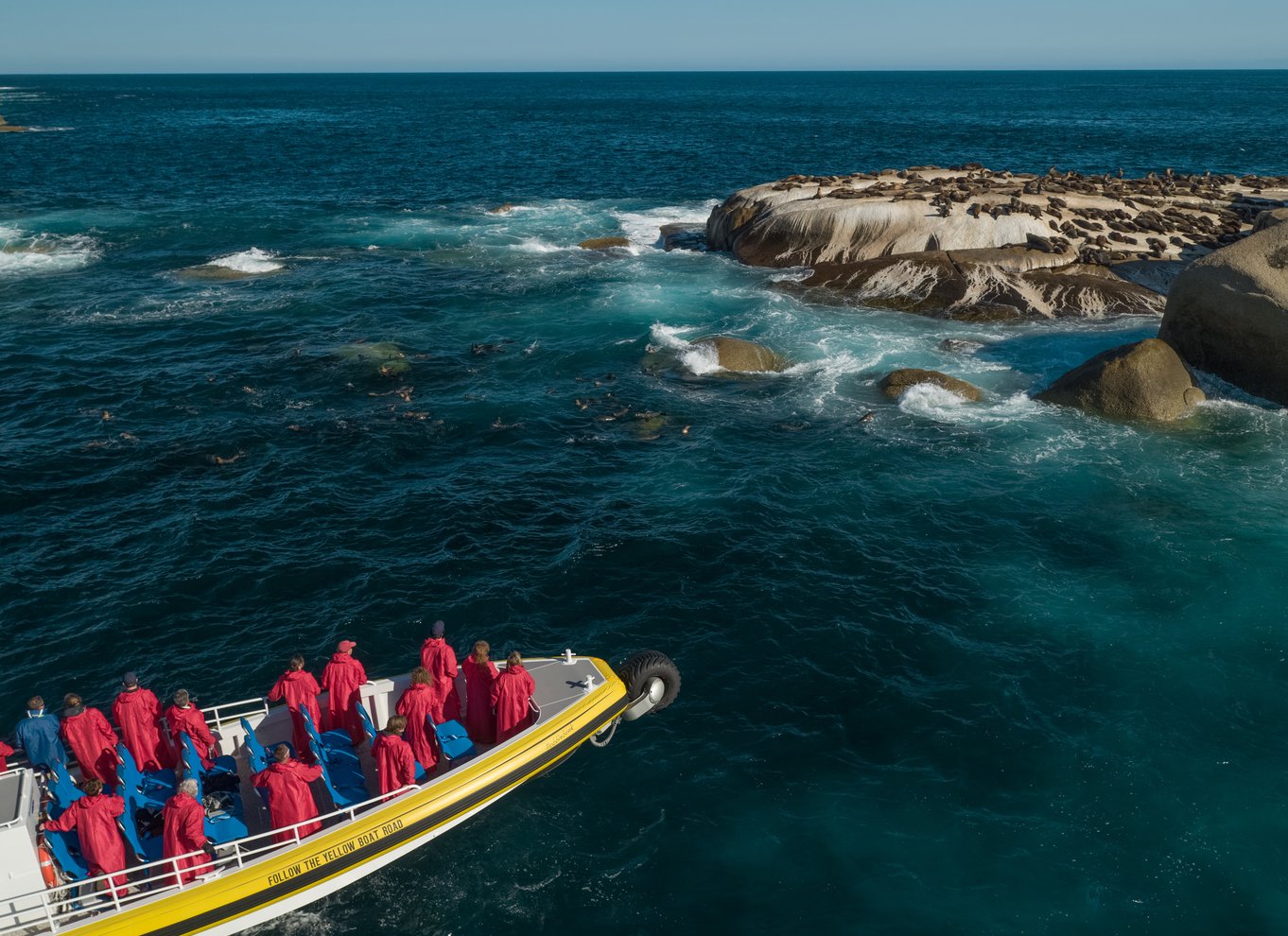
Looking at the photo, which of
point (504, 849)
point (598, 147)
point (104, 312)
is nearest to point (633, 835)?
point (504, 849)

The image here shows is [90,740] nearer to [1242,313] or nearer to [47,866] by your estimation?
[47,866]

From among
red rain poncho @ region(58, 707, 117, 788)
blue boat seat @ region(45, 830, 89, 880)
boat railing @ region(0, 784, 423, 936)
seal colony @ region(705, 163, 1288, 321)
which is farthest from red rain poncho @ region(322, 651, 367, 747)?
seal colony @ region(705, 163, 1288, 321)

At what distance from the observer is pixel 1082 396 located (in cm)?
3519

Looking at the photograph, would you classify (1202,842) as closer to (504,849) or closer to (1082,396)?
(504,849)

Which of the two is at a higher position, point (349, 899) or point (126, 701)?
point (126, 701)

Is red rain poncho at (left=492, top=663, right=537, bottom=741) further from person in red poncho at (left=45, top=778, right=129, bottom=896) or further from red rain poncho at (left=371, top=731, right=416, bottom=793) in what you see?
person in red poncho at (left=45, top=778, right=129, bottom=896)

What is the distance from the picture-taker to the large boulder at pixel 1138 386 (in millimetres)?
34312

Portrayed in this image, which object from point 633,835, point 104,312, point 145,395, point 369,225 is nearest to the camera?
point 633,835

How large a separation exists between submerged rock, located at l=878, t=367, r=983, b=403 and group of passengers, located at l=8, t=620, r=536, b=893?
23.0 metres

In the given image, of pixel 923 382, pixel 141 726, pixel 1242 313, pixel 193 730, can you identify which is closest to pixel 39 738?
pixel 141 726

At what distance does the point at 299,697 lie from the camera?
60.3 ft

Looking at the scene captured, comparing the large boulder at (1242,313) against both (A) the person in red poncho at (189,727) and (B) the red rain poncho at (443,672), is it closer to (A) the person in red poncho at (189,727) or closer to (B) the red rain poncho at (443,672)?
(B) the red rain poncho at (443,672)

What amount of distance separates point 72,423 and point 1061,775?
115 ft

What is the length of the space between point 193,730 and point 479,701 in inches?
206
